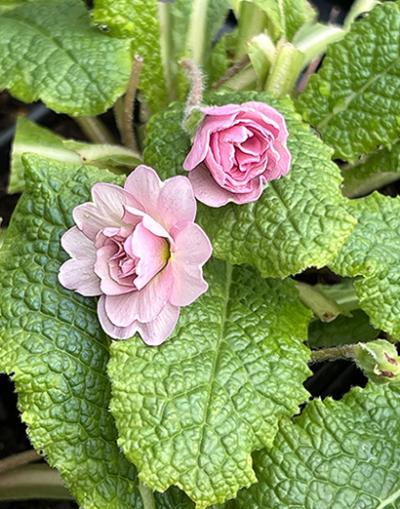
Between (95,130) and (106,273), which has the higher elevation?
(106,273)

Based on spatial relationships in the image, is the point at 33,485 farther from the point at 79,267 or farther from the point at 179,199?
the point at 179,199

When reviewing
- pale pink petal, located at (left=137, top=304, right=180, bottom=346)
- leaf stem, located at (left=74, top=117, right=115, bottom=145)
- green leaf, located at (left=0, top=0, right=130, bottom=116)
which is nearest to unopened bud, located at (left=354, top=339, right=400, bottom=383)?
pale pink petal, located at (left=137, top=304, right=180, bottom=346)

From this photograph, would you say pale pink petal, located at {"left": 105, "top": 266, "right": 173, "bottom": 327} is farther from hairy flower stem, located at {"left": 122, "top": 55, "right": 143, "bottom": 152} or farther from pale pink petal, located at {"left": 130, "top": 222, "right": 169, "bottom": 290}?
hairy flower stem, located at {"left": 122, "top": 55, "right": 143, "bottom": 152}

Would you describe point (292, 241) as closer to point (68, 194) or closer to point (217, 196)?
point (217, 196)

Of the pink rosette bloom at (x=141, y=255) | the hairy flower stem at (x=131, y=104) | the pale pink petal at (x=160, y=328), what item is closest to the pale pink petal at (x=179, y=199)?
the pink rosette bloom at (x=141, y=255)

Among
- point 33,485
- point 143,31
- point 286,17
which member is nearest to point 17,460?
point 33,485

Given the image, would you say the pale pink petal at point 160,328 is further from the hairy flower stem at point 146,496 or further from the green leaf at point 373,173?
the green leaf at point 373,173
